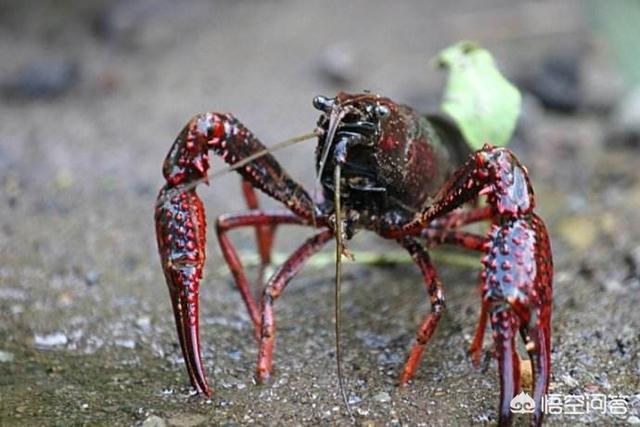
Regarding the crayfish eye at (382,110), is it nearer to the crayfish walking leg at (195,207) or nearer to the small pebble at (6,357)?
the crayfish walking leg at (195,207)

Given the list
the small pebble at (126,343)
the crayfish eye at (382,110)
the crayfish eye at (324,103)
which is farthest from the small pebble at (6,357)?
the crayfish eye at (382,110)

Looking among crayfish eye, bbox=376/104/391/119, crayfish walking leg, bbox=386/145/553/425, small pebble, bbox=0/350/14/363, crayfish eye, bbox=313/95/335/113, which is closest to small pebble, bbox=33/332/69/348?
small pebble, bbox=0/350/14/363

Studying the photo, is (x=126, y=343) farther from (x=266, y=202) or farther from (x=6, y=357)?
(x=266, y=202)

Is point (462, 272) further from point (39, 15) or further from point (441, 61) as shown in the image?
point (39, 15)

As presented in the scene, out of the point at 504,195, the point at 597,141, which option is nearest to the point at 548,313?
the point at 504,195

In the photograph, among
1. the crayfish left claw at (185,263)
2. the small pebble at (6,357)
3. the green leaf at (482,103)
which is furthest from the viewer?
the green leaf at (482,103)

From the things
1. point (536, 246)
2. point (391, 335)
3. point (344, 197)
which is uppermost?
point (344, 197)

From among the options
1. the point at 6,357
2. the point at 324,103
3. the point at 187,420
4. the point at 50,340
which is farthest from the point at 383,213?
the point at 6,357
